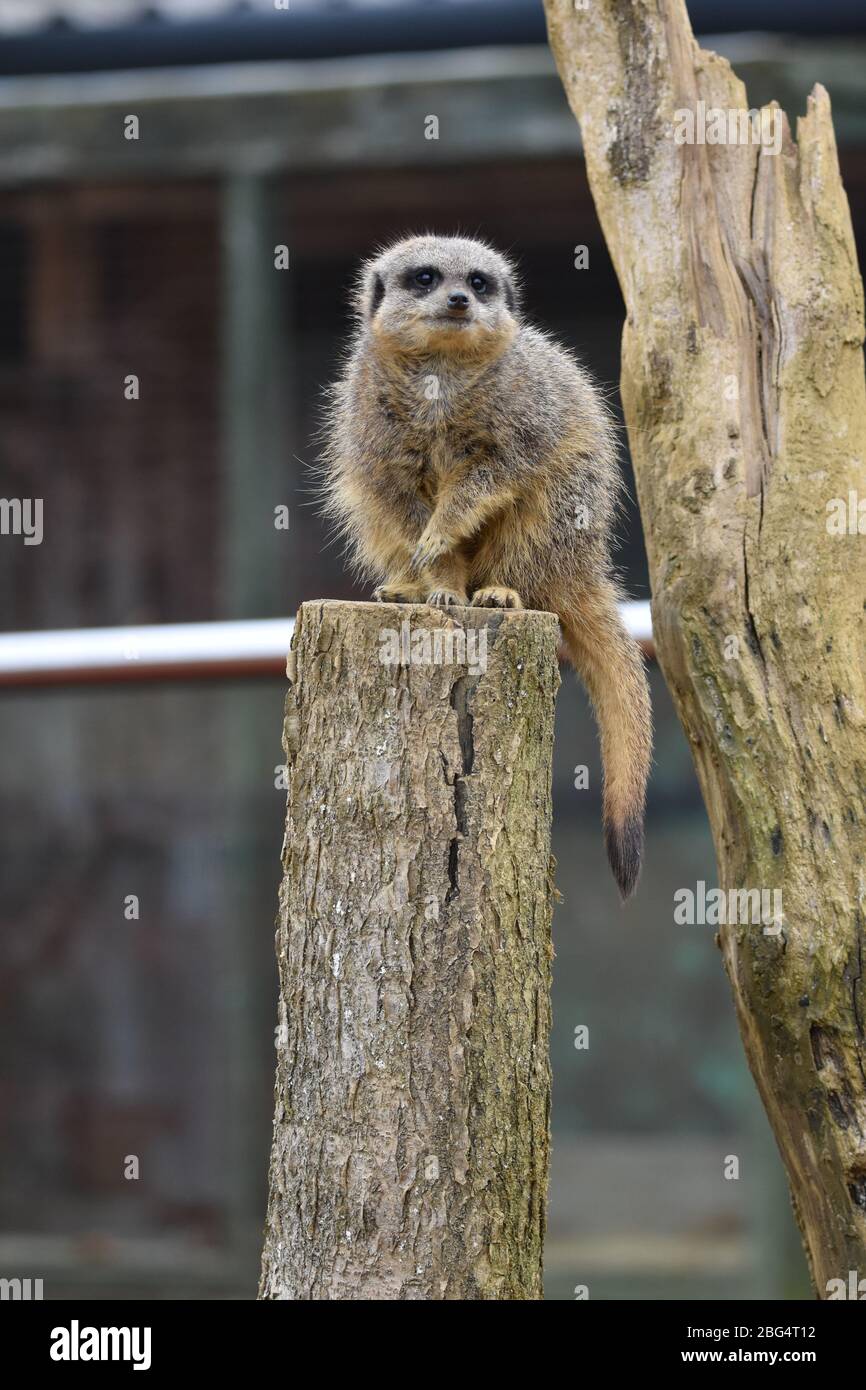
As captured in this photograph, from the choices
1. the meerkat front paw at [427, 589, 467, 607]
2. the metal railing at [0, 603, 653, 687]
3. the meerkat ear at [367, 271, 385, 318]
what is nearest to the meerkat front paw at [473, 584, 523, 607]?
the meerkat front paw at [427, 589, 467, 607]

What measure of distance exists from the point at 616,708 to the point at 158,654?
0.70 meters

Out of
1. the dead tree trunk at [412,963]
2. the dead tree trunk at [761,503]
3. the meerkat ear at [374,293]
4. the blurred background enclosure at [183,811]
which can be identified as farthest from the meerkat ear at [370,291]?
the blurred background enclosure at [183,811]

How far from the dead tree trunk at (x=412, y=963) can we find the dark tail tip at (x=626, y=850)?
317mm

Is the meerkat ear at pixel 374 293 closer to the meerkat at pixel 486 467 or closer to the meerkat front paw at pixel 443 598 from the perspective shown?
the meerkat at pixel 486 467

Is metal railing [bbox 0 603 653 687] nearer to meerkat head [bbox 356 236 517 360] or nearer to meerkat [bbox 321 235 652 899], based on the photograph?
meerkat [bbox 321 235 652 899]

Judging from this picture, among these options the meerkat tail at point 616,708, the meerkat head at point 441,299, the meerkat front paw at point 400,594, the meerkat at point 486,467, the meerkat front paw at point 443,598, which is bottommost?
the meerkat tail at point 616,708

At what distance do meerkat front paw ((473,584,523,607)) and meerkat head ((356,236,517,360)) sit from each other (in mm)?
380

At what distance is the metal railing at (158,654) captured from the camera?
7.98 feet

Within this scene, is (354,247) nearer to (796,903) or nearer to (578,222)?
(578,222)

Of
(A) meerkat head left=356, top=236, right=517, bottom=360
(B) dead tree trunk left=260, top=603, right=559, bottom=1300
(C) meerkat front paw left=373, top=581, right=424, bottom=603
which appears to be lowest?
(B) dead tree trunk left=260, top=603, right=559, bottom=1300

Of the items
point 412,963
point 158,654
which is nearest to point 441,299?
point 158,654

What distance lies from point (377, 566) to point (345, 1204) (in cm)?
111

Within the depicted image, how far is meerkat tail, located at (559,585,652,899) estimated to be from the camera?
213 centimetres

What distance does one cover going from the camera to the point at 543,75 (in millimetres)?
3594
